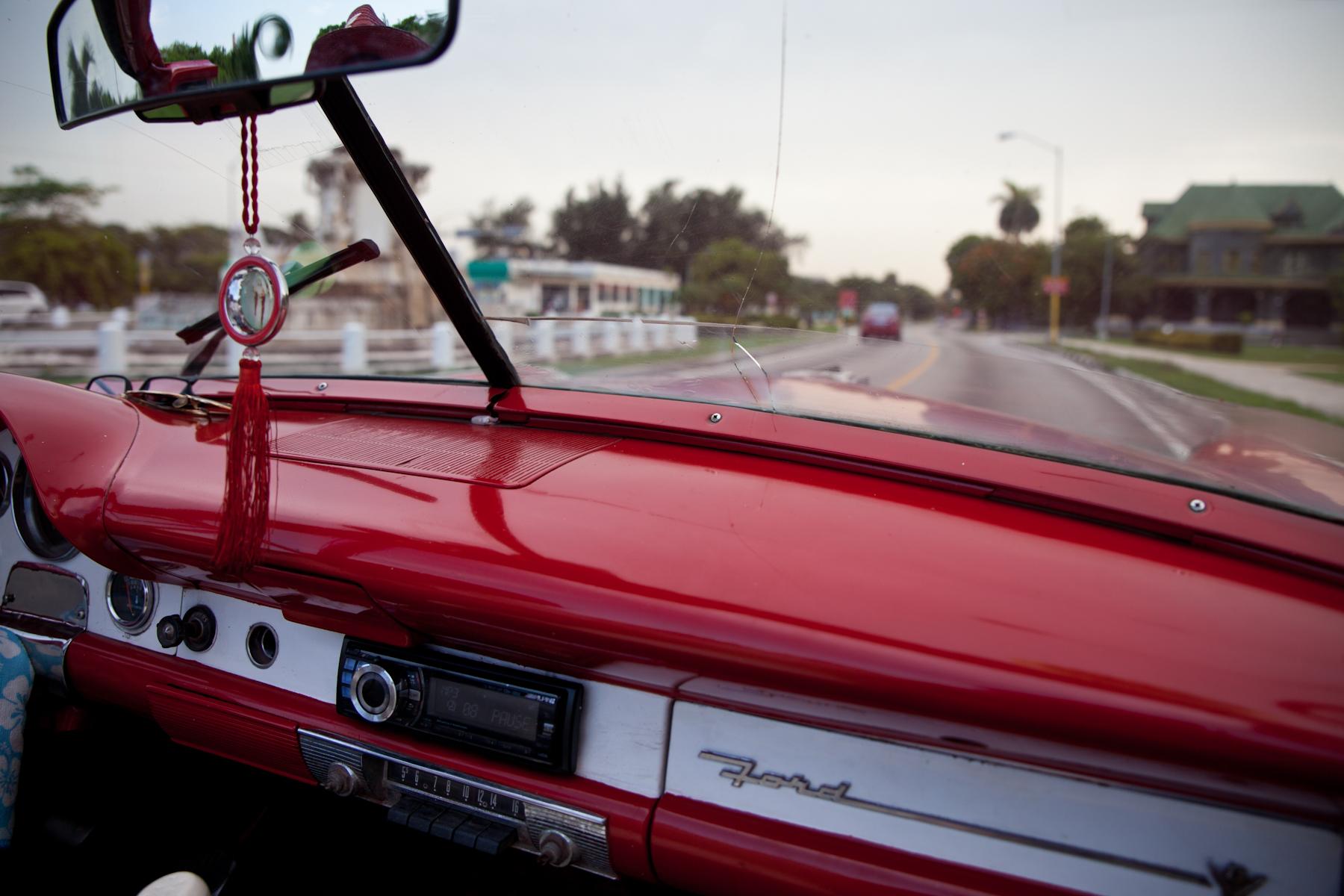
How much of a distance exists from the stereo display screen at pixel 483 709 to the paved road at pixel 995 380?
79 centimetres

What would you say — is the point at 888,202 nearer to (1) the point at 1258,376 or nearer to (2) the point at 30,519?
(1) the point at 1258,376

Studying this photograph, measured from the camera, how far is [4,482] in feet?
7.00

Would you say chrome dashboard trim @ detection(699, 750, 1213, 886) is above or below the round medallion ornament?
below

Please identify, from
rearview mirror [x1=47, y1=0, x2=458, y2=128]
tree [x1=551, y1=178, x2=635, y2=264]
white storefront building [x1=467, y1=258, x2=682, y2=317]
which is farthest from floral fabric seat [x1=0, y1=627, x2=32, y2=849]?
tree [x1=551, y1=178, x2=635, y2=264]

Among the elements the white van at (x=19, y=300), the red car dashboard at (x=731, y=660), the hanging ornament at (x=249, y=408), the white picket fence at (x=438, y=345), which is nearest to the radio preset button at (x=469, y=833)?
the red car dashboard at (x=731, y=660)

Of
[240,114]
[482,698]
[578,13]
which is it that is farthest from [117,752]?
[578,13]

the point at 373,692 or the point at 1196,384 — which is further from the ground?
the point at 1196,384

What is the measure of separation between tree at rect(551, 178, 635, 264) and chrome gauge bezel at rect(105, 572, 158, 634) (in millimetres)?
1186

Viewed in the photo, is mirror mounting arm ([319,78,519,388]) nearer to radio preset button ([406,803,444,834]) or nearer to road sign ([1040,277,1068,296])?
radio preset button ([406,803,444,834])

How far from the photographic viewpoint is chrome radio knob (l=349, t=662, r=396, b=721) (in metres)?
→ 1.64

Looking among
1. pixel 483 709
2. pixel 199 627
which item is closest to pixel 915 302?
pixel 483 709

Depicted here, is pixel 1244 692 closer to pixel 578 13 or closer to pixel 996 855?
pixel 996 855

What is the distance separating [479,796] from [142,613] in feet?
3.18

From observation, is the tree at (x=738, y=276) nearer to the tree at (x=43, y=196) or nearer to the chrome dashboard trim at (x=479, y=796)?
the chrome dashboard trim at (x=479, y=796)
